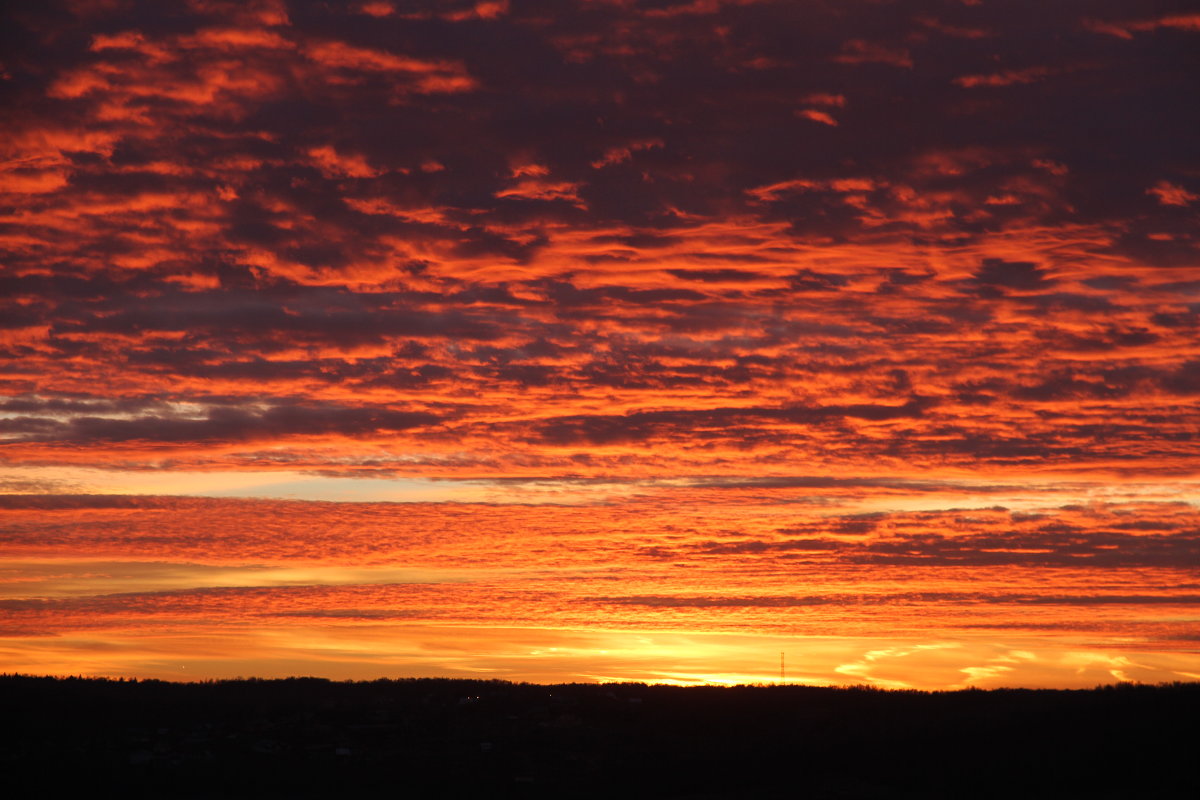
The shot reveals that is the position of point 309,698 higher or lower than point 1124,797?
higher

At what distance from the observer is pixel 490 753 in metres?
44.0

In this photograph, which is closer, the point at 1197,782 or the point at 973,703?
the point at 1197,782

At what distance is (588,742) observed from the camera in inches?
1780

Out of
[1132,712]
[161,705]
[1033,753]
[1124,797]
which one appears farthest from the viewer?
[161,705]

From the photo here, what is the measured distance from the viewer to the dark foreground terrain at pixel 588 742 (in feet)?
126

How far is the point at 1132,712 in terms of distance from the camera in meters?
43.7

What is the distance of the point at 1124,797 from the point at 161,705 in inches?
1479

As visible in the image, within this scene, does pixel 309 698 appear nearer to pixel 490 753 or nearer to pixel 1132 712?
pixel 490 753

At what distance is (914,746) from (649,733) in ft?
33.9

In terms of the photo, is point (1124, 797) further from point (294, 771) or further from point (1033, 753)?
point (294, 771)

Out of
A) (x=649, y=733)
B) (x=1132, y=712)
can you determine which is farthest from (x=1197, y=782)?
(x=649, y=733)

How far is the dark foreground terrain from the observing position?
126 feet

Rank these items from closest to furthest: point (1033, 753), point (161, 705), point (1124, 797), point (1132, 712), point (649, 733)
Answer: point (1124, 797)
point (1033, 753)
point (1132, 712)
point (649, 733)
point (161, 705)

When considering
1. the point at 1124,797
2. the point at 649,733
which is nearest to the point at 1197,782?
the point at 1124,797
